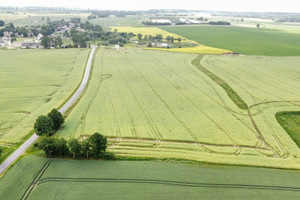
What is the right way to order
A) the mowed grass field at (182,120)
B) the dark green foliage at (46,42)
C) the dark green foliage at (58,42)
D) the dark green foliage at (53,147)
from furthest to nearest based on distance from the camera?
the dark green foliage at (58,42)
the dark green foliage at (46,42)
the mowed grass field at (182,120)
the dark green foliage at (53,147)

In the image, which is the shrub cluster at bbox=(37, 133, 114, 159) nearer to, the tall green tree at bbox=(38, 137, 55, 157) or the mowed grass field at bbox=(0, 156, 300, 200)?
the tall green tree at bbox=(38, 137, 55, 157)

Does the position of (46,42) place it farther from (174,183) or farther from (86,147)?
(174,183)

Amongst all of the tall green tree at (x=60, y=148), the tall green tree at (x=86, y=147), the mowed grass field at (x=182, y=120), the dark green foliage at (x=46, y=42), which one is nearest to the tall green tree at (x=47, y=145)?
the tall green tree at (x=60, y=148)

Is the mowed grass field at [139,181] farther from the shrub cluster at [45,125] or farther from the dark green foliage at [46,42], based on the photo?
the dark green foliage at [46,42]

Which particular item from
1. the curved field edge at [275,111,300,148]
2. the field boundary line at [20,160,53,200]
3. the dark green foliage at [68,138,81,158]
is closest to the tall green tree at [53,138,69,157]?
the dark green foliage at [68,138,81,158]

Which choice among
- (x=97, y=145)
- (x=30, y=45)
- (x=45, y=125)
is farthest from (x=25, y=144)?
(x=30, y=45)
